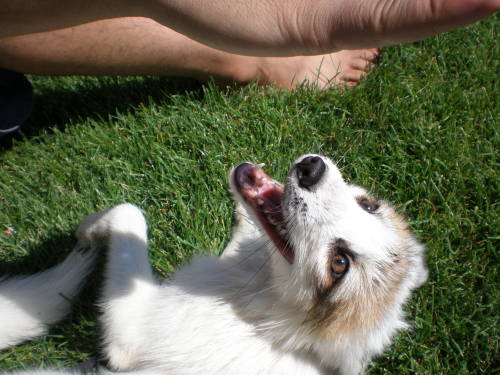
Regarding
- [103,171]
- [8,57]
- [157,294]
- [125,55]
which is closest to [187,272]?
[157,294]

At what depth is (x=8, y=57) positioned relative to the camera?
3.00 metres

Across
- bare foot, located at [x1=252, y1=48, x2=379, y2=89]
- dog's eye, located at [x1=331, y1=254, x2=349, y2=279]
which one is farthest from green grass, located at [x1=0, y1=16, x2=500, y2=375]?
dog's eye, located at [x1=331, y1=254, x2=349, y2=279]

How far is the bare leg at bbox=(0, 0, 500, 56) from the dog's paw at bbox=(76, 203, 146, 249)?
3.53 feet

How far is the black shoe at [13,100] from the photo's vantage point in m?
3.15

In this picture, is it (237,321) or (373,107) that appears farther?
(373,107)

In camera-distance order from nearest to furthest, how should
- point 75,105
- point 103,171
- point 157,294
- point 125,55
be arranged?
1. point 157,294
2. point 103,171
3. point 125,55
4. point 75,105

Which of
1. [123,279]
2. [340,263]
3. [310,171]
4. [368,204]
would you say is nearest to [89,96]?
[123,279]

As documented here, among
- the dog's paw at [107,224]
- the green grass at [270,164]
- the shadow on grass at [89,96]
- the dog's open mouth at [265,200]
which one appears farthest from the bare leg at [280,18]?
the shadow on grass at [89,96]

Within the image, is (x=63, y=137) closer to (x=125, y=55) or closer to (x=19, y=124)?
(x=19, y=124)

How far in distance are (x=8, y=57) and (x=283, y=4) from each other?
7.59 feet

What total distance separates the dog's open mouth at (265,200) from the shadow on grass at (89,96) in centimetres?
143

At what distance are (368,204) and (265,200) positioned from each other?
54cm

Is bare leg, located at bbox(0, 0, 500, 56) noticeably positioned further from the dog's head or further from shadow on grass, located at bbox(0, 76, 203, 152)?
shadow on grass, located at bbox(0, 76, 203, 152)

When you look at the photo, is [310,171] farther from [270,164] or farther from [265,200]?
[270,164]
